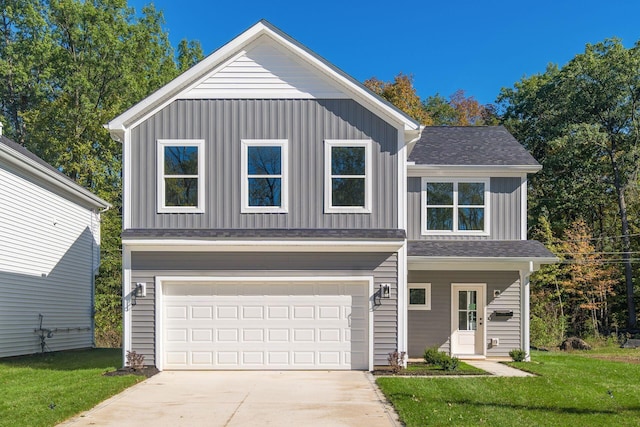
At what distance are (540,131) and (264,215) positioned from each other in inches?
978

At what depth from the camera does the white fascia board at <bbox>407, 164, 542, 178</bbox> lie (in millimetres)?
18062

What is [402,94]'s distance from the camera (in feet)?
121

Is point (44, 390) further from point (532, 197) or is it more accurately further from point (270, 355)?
point (532, 197)

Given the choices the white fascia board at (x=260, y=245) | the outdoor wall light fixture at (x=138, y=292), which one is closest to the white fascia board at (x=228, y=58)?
the white fascia board at (x=260, y=245)

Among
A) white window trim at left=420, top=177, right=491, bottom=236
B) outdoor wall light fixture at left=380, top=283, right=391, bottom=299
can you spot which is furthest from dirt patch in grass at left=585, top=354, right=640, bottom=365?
outdoor wall light fixture at left=380, top=283, right=391, bottom=299

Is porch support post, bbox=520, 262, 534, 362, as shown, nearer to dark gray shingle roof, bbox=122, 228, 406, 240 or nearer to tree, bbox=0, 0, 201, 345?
dark gray shingle roof, bbox=122, 228, 406, 240

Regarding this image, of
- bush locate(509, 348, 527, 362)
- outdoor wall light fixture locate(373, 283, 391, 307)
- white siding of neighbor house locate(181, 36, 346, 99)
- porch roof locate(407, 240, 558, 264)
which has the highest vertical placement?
white siding of neighbor house locate(181, 36, 346, 99)

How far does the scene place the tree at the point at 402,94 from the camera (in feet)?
119

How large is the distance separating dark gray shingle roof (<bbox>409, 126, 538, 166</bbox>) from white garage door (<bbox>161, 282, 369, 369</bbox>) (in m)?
5.48

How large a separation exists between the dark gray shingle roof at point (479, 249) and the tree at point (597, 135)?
1578cm

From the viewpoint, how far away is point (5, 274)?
690 inches

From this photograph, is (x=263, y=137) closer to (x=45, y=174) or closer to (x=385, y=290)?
(x=385, y=290)

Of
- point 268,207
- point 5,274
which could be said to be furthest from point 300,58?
point 5,274

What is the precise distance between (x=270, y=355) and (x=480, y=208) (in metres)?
7.35
